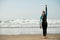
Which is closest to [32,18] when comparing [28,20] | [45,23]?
[28,20]

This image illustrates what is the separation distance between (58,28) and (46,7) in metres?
0.61

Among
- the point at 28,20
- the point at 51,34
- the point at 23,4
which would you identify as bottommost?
the point at 51,34

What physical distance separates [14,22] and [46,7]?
88 centimetres

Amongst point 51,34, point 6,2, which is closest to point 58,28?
point 51,34

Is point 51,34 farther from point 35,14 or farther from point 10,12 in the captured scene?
point 10,12

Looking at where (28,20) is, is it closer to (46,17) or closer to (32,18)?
(32,18)

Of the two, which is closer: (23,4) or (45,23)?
(45,23)

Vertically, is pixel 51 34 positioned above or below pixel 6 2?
below

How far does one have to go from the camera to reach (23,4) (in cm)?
542

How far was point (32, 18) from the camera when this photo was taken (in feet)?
17.8

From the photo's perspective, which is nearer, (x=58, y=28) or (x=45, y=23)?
(x=45, y=23)

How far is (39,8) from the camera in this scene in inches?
211

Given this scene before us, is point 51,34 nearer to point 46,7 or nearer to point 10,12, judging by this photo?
point 46,7

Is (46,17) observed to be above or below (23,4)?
below
